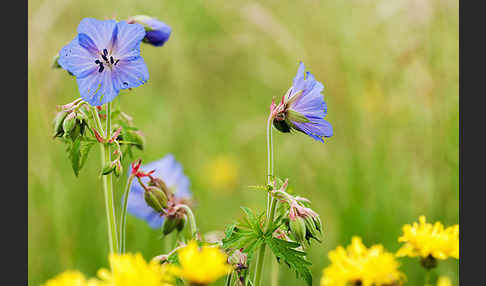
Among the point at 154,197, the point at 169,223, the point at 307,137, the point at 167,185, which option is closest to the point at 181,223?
the point at 169,223

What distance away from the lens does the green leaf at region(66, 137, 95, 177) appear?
1.82 meters

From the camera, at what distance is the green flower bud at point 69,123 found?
1772mm

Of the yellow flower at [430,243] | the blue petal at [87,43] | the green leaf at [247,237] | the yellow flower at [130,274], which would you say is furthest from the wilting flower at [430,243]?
the blue petal at [87,43]

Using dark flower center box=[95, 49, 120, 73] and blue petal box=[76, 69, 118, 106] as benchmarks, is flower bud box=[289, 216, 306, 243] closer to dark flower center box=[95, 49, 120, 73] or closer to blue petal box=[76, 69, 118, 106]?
blue petal box=[76, 69, 118, 106]

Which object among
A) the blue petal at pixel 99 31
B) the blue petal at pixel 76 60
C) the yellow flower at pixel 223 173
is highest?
the yellow flower at pixel 223 173

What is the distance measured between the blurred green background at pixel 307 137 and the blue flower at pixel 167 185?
73 cm

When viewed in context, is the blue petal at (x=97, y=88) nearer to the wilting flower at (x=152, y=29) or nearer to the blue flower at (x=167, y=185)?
the wilting flower at (x=152, y=29)

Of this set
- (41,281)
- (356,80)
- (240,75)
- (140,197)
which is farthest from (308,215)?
(240,75)

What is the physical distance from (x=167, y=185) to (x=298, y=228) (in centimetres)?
99

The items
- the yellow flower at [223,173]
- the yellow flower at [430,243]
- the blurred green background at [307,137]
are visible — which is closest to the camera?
the yellow flower at [430,243]

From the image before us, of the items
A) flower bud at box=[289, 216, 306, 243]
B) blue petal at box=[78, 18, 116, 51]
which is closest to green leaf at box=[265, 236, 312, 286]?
flower bud at box=[289, 216, 306, 243]

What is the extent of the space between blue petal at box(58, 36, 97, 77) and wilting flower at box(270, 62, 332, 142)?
2.02ft

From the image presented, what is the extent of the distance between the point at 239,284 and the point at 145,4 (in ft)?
9.02

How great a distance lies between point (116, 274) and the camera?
1.12 metres
